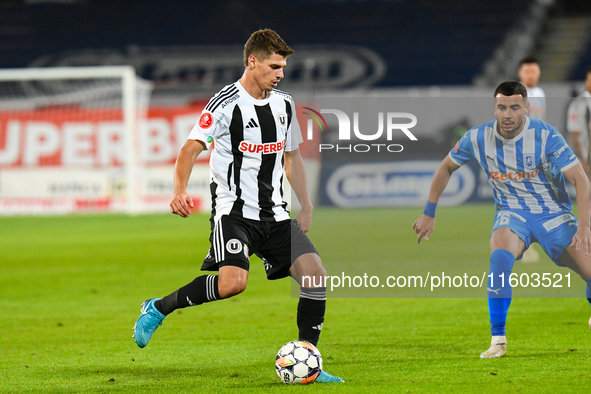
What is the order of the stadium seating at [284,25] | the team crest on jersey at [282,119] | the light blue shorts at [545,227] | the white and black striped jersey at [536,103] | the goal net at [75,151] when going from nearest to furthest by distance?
the team crest on jersey at [282,119] < the light blue shorts at [545,227] < the white and black striped jersey at [536,103] < the goal net at [75,151] < the stadium seating at [284,25]

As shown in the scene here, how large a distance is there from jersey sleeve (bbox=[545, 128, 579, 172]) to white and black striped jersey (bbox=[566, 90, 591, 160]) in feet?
10.6

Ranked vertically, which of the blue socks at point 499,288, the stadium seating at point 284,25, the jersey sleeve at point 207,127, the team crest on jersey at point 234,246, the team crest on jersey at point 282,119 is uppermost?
the stadium seating at point 284,25

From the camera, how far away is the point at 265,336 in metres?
5.70

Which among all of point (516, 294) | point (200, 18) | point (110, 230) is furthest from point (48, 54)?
point (516, 294)

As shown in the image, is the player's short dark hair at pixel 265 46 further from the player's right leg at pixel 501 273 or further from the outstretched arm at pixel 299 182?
the player's right leg at pixel 501 273

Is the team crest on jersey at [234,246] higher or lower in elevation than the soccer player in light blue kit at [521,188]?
lower

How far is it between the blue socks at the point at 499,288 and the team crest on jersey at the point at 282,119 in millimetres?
1470

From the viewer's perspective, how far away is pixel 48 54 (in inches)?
1072

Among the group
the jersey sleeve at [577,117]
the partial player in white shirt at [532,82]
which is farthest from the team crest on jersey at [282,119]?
the jersey sleeve at [577,117]

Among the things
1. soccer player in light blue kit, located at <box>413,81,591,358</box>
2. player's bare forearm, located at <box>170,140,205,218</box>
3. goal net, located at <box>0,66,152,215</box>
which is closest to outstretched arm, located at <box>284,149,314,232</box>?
player's bare forearm, located at <box>170,140,205,218</box>

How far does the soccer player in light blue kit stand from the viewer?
467 centimetres

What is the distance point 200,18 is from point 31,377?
2463 cm

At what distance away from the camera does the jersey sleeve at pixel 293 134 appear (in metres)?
4.64

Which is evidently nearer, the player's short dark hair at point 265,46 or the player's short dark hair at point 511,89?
the player's short dark hair at point 265,46
